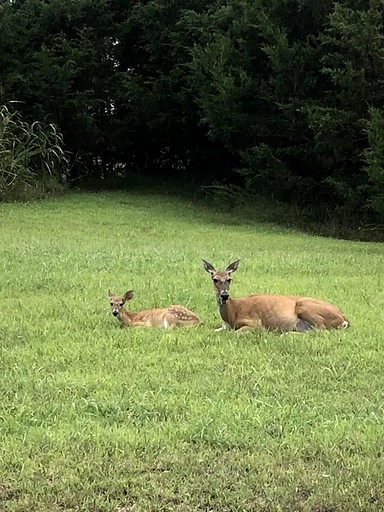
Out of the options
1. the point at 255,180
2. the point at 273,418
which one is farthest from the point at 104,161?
the point at 273,418

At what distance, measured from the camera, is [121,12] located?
77.2 ft

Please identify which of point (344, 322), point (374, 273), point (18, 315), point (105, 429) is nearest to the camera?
point (105, 429)

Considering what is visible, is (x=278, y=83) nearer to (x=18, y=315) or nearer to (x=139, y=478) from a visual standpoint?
(x=18, y=315)

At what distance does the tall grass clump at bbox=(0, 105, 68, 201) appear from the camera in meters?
18.6

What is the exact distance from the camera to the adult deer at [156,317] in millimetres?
7004

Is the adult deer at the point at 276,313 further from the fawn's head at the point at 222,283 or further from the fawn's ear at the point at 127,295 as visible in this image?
the fawn's ear at the point at 127,295

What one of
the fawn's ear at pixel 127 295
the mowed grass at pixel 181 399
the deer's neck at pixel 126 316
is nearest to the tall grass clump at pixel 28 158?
the mowed grass at pixel 181 399

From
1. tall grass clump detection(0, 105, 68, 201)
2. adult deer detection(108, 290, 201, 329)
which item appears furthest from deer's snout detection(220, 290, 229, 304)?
tall grass clump detection(0, 105, 68, 201)

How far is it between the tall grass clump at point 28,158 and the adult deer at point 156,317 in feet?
38.9

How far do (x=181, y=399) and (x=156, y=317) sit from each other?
2.23 metres

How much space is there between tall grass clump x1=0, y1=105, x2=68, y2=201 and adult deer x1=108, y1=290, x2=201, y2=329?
11866 mm

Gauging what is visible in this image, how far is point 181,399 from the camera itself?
193 inches

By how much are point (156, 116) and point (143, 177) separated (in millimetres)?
2674

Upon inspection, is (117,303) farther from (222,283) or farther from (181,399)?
(181,399)
